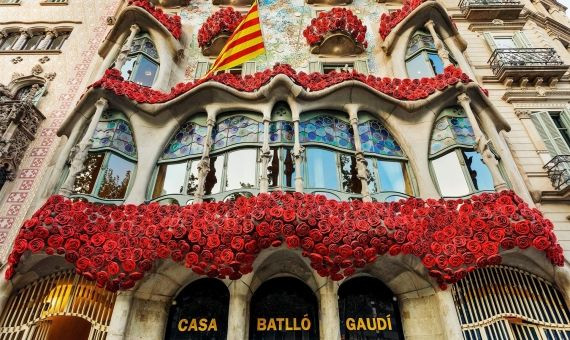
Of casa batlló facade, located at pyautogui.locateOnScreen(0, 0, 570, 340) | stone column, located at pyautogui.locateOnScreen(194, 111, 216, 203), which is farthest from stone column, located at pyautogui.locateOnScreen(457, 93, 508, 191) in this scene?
stone column, located at pyautogui.locateOnScreen(194, 111, 216, 203)

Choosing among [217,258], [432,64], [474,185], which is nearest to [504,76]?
[432,64]

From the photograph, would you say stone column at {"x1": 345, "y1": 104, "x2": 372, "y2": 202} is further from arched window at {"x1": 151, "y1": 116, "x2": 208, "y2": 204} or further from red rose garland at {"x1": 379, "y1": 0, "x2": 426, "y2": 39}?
red rose garland at {"x1": 379, "y1": 0, "x2": 426, "y2": 39}

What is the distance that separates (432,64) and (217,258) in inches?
378

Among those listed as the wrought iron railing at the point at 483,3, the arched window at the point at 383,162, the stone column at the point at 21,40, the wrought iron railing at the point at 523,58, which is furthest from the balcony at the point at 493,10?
the stone column at the point at 21,40

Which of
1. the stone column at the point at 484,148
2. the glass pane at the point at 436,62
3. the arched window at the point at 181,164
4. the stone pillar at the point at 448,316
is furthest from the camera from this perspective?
the glass pane at the point at 436,62

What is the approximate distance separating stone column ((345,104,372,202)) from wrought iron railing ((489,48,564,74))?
22.1ft

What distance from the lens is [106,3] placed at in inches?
634

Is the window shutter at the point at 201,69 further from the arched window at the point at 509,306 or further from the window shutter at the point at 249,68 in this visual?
the arched window at the point at 509,306

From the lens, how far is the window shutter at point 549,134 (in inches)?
404

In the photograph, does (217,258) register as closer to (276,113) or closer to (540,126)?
(276,113)

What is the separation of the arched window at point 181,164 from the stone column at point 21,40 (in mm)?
10541

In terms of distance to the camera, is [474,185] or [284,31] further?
[284,31]

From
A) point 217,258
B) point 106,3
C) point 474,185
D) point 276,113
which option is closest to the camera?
point 217,258

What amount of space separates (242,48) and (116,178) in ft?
16.6
